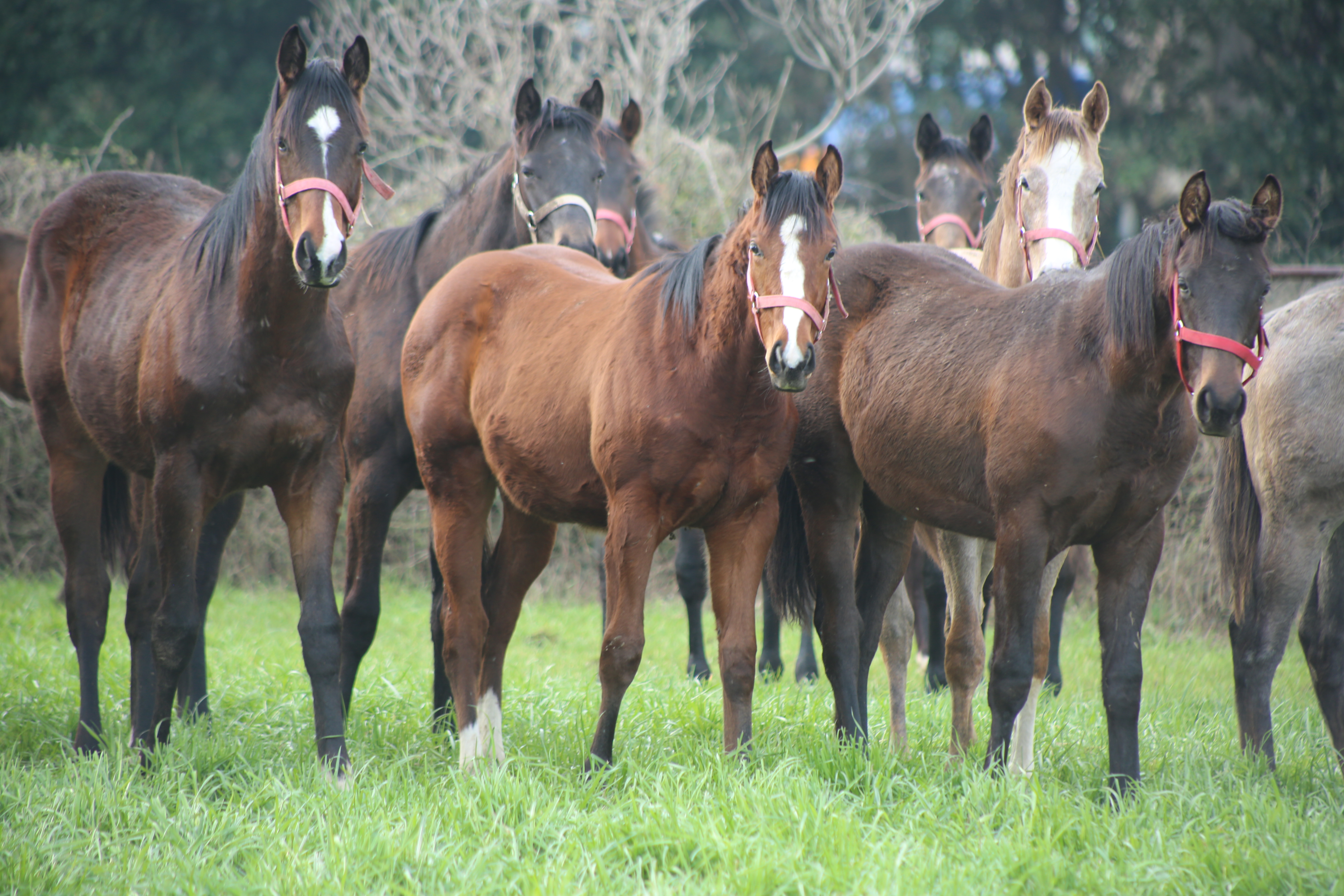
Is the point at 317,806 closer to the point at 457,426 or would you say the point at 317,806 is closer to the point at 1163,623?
the point at 457,426

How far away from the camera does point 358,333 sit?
17.0 feet

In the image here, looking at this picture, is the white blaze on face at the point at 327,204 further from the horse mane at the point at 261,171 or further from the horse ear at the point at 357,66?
the horse ear at the point at 357,66

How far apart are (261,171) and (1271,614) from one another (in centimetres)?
418

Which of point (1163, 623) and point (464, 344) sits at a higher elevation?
point (464, 344)

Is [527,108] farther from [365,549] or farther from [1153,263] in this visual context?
[1153,263]

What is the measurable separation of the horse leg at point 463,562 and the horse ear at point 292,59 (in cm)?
152

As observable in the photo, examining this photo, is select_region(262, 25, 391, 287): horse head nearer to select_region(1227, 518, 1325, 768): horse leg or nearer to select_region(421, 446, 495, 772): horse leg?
select_region(421, 446, 495, 772): horse leg

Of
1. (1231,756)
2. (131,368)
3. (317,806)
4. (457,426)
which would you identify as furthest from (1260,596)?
(131,368)

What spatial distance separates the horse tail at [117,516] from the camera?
5371mm

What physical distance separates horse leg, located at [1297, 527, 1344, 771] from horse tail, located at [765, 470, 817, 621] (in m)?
1.99

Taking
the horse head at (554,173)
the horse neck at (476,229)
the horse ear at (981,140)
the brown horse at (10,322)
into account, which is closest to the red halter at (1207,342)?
the horse head at (554,173)

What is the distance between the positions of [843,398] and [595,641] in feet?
12.9

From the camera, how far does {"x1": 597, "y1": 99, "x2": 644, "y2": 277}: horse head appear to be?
222 inches

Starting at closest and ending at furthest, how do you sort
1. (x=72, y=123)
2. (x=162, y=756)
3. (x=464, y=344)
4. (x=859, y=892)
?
(x=859, y=892) → (x=162, y=756) → (x=464, y=344) → (x=72, y=123)
